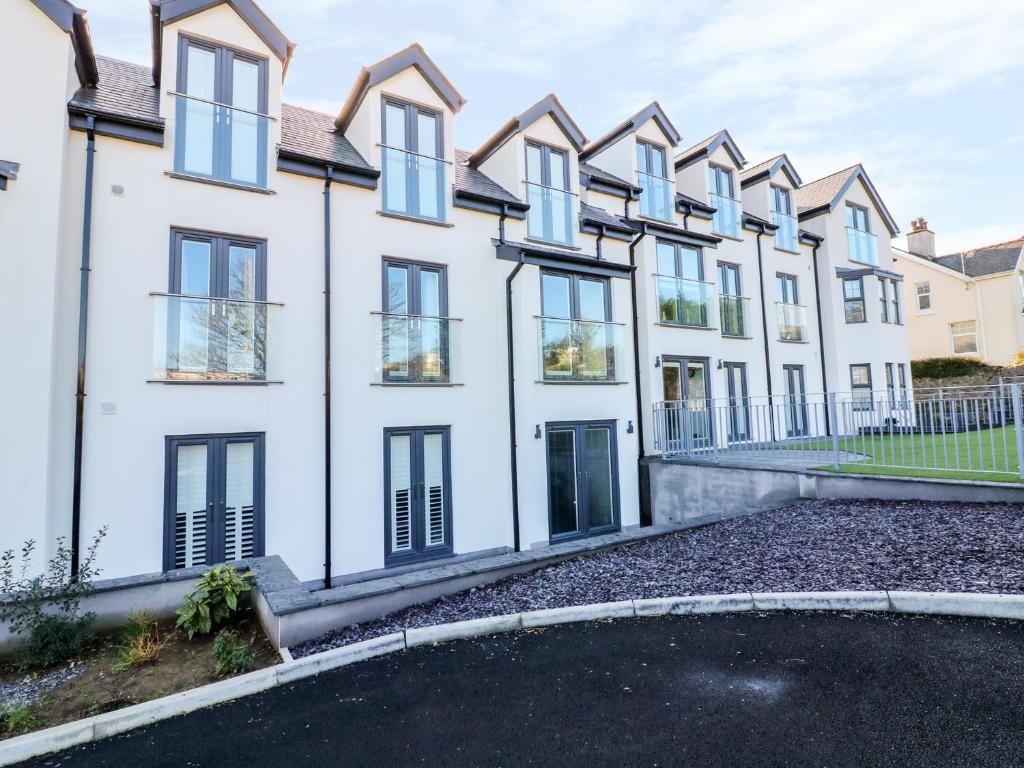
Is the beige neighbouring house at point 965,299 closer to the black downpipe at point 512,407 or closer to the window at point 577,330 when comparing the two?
the window at point 577,330

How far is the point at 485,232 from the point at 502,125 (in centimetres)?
300

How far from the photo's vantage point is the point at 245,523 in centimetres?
852

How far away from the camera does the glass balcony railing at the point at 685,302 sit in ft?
46.7

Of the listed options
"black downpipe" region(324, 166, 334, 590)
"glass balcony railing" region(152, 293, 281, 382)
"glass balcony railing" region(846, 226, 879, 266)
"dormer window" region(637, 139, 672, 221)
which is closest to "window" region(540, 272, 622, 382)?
"dormer window" region(637, 139, 672, 221)

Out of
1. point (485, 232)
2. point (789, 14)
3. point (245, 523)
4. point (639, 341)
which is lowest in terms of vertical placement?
point (245, 523)

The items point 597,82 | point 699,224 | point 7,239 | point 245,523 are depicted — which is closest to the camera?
Answer: point 7,239

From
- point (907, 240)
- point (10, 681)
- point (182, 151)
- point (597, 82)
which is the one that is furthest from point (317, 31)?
point (907, 240)

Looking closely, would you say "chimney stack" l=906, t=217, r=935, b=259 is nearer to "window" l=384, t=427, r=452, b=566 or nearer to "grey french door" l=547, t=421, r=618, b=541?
"grey french door" l=547, t=421, r=618, b=541

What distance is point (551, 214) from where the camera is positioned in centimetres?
1245

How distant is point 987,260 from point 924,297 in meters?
3.67

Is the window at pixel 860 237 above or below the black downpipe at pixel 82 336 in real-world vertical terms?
above

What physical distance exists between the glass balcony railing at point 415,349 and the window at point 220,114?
328 cm

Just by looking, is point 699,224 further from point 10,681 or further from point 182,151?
point 10,681

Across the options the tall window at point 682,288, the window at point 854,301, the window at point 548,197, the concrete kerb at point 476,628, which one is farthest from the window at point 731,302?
the concrete kerb at point 476,628
